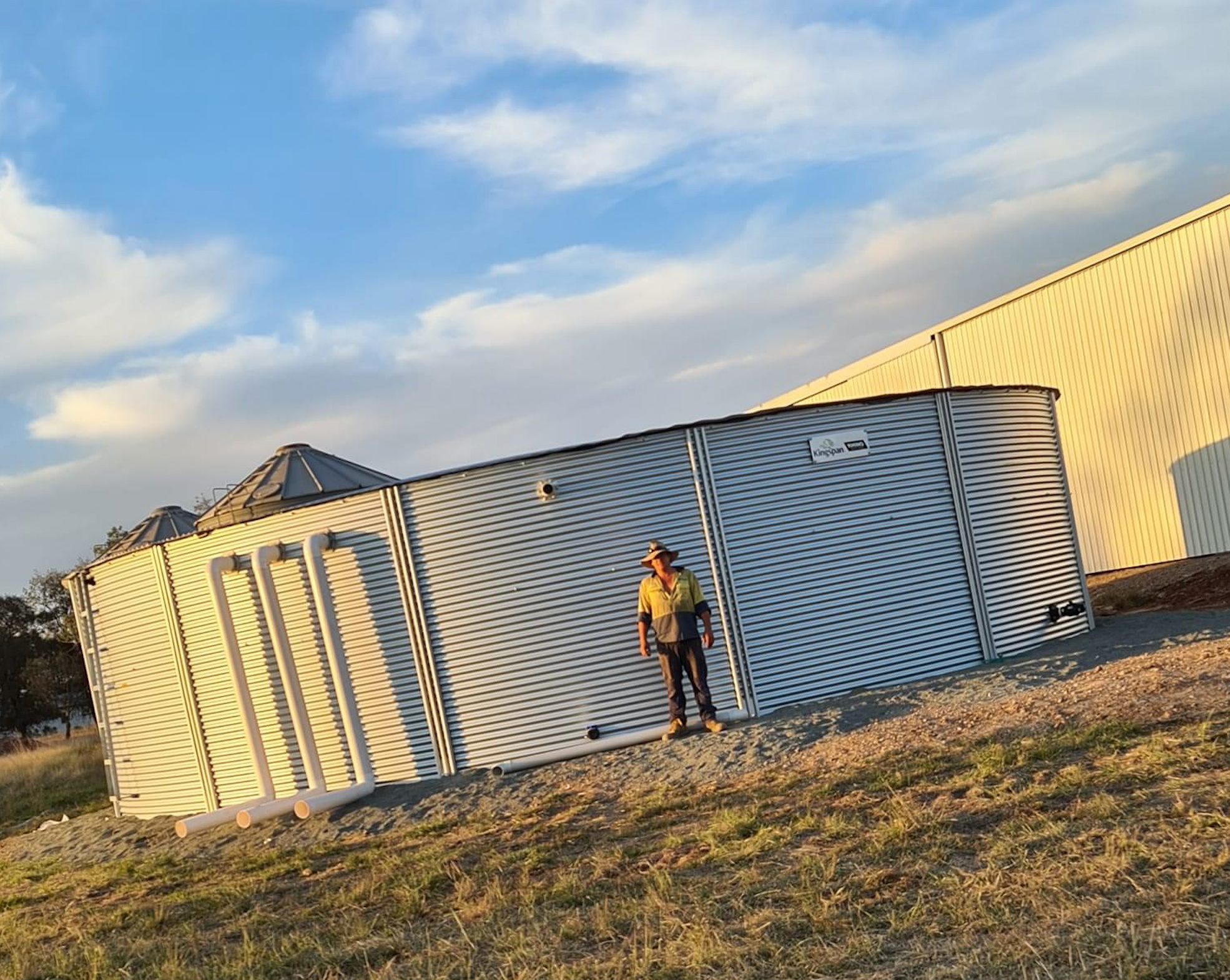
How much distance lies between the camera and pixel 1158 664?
10203 mm

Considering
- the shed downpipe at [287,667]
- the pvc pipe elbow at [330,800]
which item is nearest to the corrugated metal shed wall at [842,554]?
the pvc pipe elbow at [330,800]

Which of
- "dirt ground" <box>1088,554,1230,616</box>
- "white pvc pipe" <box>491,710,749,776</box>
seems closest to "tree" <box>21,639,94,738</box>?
"white pvc pipe" <box>491,710,749,776</box>

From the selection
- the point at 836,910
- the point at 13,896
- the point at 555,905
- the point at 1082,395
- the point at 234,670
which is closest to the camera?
the point at 836,910

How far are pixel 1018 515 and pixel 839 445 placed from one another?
2664 millimetres

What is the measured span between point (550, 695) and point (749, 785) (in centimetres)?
290

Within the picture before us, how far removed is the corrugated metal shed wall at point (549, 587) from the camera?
11367mm

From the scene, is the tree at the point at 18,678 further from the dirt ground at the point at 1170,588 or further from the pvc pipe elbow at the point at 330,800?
the dirt ground at the point at 1170,588

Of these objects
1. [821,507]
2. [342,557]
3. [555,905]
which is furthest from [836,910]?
[342,557]

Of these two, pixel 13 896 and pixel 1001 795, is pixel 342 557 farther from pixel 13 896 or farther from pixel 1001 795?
pixel 1001 795

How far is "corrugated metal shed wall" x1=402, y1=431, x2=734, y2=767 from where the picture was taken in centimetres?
1137

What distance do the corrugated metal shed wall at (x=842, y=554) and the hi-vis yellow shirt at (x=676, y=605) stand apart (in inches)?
33.5

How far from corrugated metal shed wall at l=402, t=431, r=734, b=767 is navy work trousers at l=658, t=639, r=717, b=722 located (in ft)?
1.18

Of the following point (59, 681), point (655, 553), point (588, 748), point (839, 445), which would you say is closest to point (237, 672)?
point (588, 748)

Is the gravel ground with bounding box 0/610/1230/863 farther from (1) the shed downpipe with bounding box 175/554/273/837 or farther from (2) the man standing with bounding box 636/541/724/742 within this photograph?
(1) the shed downpipe with bounding box 175/554/273/837
